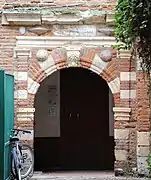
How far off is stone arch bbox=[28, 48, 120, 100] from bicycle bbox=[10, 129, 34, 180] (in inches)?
44.0

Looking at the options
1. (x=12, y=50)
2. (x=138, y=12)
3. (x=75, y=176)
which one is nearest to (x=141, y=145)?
(x=75, y=176)

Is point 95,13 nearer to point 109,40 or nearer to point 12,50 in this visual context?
point 109,40

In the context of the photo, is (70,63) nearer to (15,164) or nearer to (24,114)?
(24,114)

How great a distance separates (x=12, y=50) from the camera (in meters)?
11.2

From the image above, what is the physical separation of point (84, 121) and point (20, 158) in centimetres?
397

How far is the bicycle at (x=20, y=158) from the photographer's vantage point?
988 cm

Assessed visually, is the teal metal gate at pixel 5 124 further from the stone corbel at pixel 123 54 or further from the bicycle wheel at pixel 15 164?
the stone corbel at pixel 123 54

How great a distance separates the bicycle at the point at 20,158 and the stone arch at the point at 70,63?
1116 millimetres

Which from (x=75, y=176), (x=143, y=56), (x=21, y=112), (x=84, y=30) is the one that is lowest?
(x=75, y=176)

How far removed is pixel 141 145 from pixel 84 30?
256 cm

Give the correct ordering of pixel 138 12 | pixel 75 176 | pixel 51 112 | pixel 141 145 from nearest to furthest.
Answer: pixel 138 12 → pixel 141 145 → pixel 75 176 → pixel 51 112

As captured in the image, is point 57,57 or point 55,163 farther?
point 55,163

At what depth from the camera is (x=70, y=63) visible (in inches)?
440

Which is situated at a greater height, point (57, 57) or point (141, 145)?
point (57, 57)
